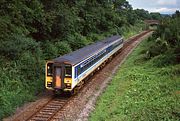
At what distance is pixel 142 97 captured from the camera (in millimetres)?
20391

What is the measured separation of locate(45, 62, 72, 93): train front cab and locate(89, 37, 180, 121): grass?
2462 millimetres

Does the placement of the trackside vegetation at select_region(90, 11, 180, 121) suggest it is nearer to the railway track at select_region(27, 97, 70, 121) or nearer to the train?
the train

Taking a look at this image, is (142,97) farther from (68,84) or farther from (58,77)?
(58,77)

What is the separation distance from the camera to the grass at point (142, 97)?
1694 cm

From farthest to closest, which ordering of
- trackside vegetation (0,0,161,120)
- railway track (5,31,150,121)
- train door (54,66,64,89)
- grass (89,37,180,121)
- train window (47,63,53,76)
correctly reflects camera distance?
train window (47,63,53,76)
train door (54,66,64,89)
trackside vegetation (0,0,161,120)
railway track (5,31,150,121)
grass (89,37,180,121)

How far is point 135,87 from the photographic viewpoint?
23.1 metres

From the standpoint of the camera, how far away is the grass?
667 inches

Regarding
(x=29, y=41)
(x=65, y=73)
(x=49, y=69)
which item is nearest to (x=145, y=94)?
(x=65, y=73)

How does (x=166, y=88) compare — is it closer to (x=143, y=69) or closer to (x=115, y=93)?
(x=115, y=93)

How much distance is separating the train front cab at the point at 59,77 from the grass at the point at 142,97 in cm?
246

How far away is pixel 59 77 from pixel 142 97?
572 centimetres

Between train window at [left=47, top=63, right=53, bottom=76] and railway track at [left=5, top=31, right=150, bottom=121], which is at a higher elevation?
train window at [left=47, top=63, right=53, bottom=76]

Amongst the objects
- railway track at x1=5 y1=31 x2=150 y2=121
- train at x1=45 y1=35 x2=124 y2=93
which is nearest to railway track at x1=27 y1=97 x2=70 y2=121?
railway track at x1=5 y1=31 x2=150 y2=121

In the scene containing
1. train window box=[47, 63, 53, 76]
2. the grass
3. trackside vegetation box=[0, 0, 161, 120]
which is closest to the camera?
the grass
